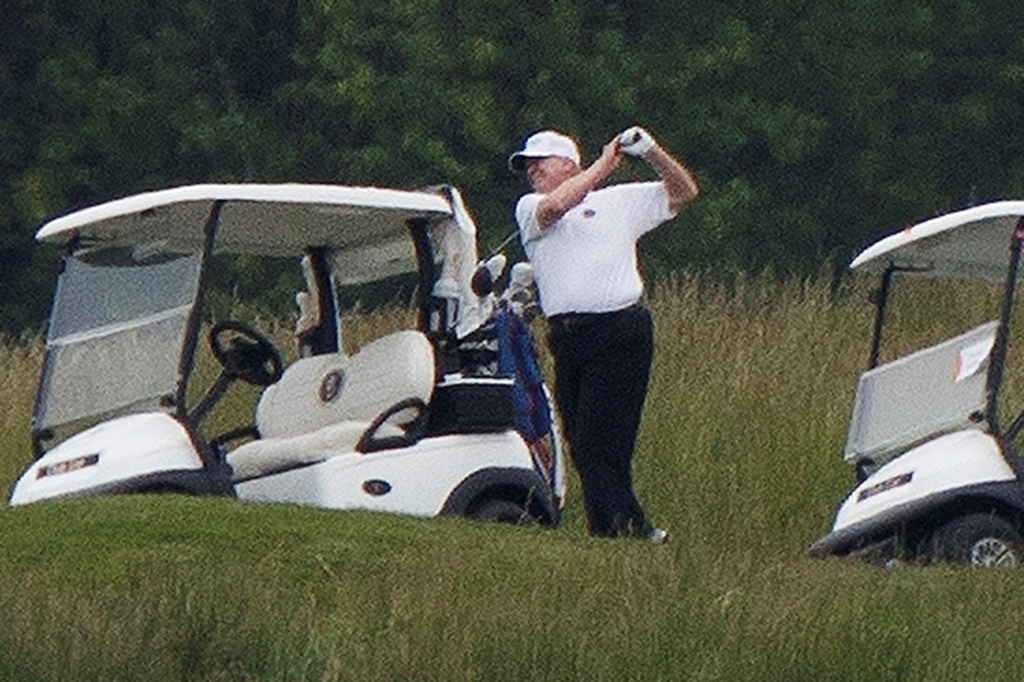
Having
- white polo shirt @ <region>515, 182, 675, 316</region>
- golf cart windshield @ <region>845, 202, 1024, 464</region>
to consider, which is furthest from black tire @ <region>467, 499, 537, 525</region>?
golf cart windshield @ <region>845, 202, 1024, 464</region>

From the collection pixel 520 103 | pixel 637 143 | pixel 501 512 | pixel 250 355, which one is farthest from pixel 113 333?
pixel 520 103

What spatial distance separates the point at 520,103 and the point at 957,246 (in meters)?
21.1

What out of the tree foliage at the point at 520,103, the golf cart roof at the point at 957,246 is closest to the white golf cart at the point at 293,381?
the golf cart roof at the point at 957,246

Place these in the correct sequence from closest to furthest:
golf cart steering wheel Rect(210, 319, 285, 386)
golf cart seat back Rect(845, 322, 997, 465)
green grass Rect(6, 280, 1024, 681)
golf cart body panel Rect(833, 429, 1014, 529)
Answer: green grass Rect(6, 280, 1024, 681) → golf cart body panel Rect(833, 429, 1014, 529) → golf cart seat back Rect(845, 322, 997, 465) → golf cart steering wheel Rect(210, 319, 285, 386)

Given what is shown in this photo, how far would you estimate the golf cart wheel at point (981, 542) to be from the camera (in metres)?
15.5

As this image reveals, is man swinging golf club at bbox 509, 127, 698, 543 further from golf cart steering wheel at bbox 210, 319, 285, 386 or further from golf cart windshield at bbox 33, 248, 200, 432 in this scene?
golf cart steering wheel at bbox 210, 319, 285, 386

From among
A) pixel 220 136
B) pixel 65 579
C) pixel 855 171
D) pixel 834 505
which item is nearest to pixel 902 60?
pixel 855 171

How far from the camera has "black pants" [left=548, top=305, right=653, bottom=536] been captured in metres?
16.2

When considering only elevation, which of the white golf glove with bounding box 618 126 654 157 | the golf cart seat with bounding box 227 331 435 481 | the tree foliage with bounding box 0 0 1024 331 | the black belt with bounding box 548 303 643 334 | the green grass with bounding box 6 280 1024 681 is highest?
the white golf glove with bounding box 618 126 654 157

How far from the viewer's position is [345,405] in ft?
57.6

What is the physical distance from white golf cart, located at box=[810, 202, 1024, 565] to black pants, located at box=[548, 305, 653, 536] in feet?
2.85

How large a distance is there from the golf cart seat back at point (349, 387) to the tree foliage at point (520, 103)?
17.7 meters

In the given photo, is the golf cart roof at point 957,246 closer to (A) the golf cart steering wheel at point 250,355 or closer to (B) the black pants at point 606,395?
(B) the black pants at point 606,395

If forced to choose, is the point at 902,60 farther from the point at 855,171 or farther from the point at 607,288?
the point at 607,288
